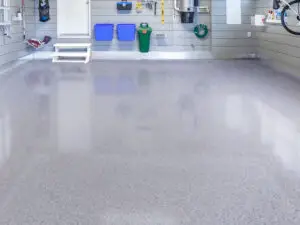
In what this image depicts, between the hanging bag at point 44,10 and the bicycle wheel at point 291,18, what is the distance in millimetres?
5058

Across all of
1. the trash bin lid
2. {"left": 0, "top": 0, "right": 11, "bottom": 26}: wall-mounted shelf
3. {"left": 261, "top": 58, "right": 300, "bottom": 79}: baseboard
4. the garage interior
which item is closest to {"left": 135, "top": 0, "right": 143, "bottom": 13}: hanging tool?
the garage interior

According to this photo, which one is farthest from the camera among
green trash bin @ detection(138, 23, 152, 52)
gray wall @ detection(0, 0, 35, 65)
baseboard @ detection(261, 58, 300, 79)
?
green trash bin @ detection(138, 23, 152, 52)

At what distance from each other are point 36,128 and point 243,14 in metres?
7.54

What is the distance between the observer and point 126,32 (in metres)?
10.1

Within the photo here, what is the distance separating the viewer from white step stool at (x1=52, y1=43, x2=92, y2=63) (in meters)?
9.73

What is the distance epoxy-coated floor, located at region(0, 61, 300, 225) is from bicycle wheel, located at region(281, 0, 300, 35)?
1288 millimetres

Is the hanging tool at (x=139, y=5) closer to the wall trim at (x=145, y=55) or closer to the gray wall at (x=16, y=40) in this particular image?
the wall trim at (x=145, y=55)

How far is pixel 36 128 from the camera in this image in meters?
3.97

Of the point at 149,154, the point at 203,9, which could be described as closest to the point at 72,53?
the point at 203,9

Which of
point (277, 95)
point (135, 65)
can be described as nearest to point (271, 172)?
point (277, 95)

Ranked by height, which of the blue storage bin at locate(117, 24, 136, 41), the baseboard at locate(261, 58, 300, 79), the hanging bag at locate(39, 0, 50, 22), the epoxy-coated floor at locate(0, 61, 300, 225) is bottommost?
the epoxy-coated floor at locate(0, 61, 300, 225)

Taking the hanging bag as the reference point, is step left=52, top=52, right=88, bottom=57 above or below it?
below

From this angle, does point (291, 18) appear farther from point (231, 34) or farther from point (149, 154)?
point (149, 154)

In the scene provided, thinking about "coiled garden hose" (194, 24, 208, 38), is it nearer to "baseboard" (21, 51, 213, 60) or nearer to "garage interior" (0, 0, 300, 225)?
"garage interior" (0, 0, 300, 225)
